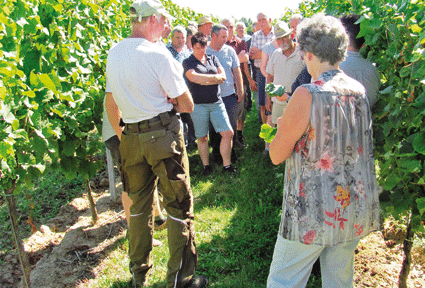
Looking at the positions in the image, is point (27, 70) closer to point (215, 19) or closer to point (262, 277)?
point (262, 277)

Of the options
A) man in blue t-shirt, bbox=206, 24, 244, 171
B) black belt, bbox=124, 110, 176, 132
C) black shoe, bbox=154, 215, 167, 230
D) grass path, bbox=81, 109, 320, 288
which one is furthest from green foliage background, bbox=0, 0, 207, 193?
man in blue t-shirt, bbox=206, 24, 244, 171

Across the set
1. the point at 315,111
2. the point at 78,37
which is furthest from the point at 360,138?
the point at 78,37

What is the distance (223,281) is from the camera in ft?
10.4

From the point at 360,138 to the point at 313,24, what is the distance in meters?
0.64

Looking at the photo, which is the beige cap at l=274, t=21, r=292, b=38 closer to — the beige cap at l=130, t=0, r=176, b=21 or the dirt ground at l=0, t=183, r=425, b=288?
the beige cap at l=130, t=0, r=176, b=21

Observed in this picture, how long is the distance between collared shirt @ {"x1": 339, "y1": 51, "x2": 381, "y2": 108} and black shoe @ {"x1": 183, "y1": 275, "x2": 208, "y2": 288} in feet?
6.15

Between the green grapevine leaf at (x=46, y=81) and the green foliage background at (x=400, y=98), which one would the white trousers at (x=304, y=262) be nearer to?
the green foliage background at (x=400, y=98)

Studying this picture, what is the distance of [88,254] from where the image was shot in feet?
12.0

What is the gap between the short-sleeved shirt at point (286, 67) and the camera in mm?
4566

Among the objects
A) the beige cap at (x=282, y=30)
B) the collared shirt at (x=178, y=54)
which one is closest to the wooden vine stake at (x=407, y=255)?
the beige cap at (x=282, y=30)

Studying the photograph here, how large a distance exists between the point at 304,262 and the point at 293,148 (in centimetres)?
65

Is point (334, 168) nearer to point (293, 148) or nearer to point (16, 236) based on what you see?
point (293, 148)

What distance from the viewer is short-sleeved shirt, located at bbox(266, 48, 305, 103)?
4.57m

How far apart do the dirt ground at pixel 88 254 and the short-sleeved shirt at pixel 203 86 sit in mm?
1877
